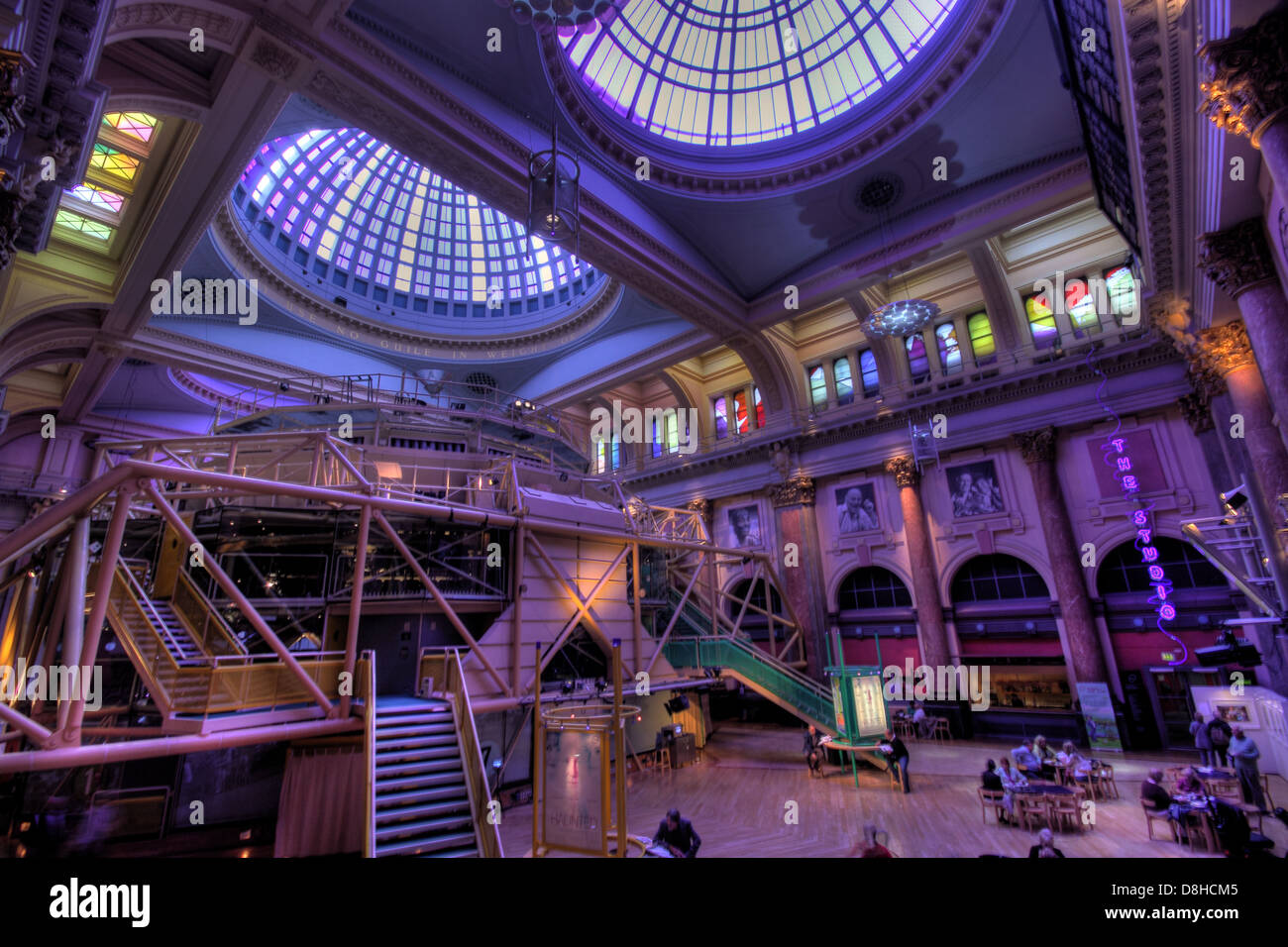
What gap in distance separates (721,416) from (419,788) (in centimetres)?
2259

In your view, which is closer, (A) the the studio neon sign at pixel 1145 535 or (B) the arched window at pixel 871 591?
(A) the the studio neon sign at pixel 1145 535

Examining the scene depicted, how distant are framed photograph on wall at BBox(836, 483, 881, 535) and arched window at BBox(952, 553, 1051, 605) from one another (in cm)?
337

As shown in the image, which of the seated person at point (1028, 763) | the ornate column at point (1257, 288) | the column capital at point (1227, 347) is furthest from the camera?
the column capital at point (1227, 347)

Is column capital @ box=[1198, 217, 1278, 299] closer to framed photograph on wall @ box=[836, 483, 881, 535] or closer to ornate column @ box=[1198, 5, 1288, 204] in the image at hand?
ornate column @ box=[1198, 5, 1288, 204]

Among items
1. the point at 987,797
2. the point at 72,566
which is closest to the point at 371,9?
the point at 72,566

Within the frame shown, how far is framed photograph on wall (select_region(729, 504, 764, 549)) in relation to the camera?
25812mm

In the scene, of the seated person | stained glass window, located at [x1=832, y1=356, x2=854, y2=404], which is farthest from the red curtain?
stained glass window, located at [x1=832, y1=356, x2=854, y2=404]

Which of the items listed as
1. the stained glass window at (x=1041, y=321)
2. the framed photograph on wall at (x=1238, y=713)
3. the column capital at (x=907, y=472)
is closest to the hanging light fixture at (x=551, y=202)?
the column capital at (x=907, y=472)

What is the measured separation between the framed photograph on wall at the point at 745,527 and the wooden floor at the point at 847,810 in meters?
10.4

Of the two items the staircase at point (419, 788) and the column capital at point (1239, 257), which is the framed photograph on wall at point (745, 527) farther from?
the column capital at point (1239, 257)

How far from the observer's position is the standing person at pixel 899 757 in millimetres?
12477

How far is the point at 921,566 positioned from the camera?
20.8m

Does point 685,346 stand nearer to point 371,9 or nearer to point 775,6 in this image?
point 775,6

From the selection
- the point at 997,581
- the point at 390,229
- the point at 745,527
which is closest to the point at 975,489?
the point at 997,581
